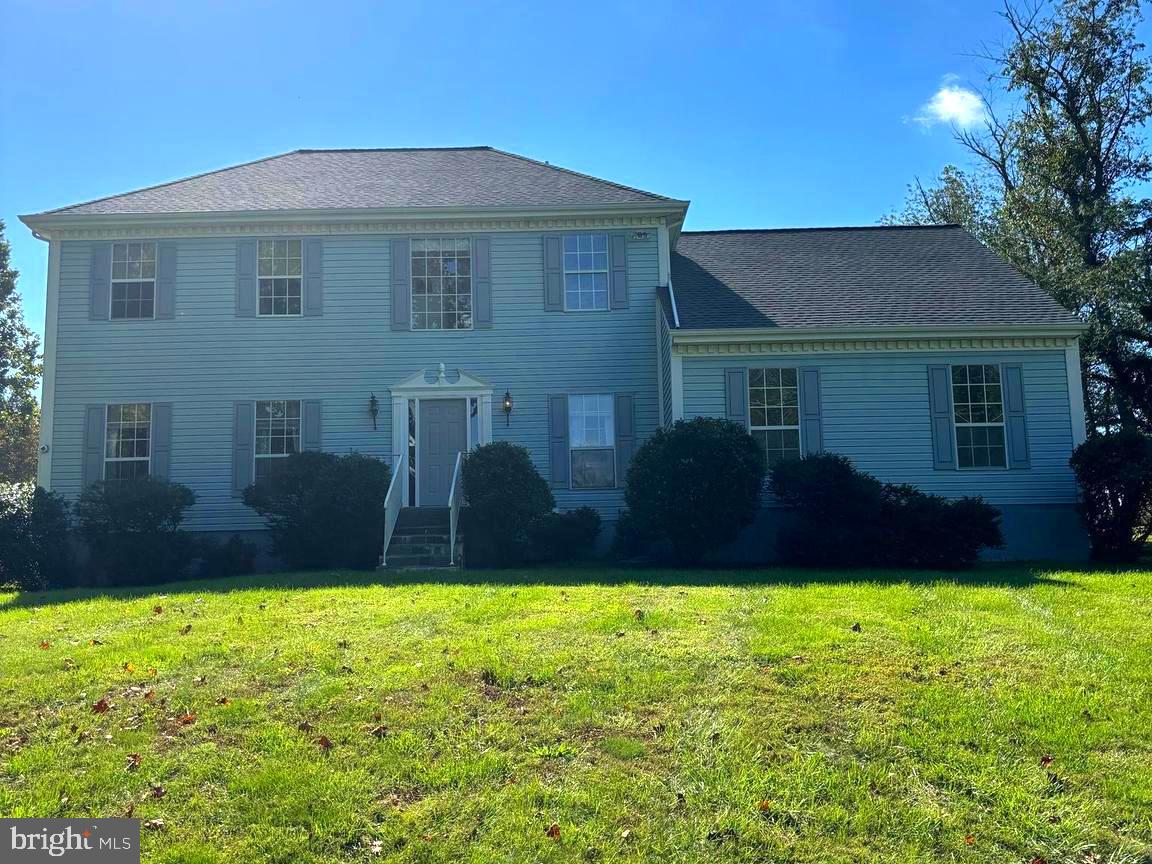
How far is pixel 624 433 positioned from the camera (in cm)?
1511

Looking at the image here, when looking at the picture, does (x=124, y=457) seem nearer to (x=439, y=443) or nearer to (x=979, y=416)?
(x=439, y=443)

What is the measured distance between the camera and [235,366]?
1532 cm

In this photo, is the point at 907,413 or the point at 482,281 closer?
the point at 907,413

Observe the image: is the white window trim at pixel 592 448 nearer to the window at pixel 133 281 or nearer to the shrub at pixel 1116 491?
the shrub at pixel 1116 491

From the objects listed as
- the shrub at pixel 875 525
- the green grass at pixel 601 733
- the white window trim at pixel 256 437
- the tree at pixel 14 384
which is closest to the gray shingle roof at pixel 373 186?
the white window trim at pixel 256 437

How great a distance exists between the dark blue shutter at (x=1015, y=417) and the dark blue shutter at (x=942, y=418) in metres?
0.87

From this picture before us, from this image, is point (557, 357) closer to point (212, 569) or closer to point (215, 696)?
point (212, 569)

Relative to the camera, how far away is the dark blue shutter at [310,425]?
15086 mm

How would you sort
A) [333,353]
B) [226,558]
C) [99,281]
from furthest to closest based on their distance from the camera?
[99,281]
[333,353]
[226,558]

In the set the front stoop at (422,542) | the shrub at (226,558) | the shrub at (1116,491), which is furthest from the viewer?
the shrub at (226,558)

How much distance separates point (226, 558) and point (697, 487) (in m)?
7.23

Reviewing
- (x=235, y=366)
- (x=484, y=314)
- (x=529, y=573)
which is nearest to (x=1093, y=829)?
(x=529, y=573)

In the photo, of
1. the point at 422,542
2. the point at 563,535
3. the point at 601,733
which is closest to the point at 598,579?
the point at 563,535

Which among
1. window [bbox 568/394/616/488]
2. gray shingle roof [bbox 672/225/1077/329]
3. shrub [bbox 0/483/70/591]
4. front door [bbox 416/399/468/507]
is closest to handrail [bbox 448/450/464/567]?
front door [bbox 416/399/468/507]
